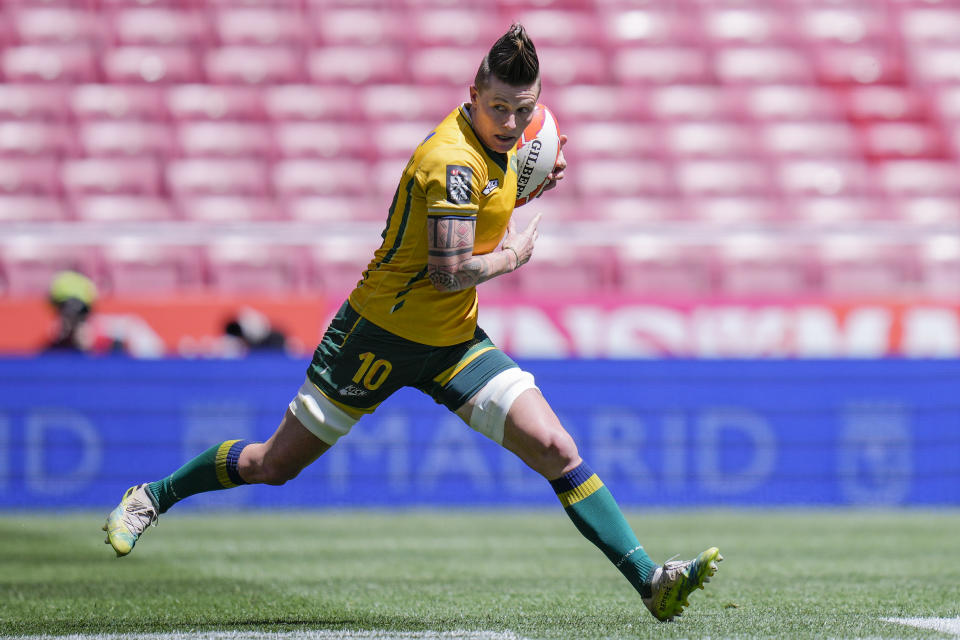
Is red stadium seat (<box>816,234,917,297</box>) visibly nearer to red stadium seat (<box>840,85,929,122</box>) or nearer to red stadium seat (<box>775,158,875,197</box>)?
red stadium seat (<box>775,158,875,197</box>)

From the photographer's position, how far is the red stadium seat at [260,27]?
15.5 meters

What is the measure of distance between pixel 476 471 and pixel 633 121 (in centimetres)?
605

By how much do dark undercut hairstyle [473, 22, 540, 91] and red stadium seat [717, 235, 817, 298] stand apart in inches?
327

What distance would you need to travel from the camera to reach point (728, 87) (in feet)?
51.3

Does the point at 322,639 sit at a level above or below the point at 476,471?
above

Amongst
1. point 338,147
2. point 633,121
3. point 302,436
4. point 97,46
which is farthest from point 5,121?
point 302,436

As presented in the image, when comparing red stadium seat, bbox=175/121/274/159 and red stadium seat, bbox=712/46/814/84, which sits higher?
red stadium seat, bbox=712/46/814/84

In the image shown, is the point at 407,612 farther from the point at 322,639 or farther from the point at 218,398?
the point at 218,398

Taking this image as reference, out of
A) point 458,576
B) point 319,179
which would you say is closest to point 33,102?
point 319,179

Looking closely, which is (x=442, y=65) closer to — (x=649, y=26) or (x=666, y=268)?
(x=649, y=26)

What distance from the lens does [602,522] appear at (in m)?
4.65

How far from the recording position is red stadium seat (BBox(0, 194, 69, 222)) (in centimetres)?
1348

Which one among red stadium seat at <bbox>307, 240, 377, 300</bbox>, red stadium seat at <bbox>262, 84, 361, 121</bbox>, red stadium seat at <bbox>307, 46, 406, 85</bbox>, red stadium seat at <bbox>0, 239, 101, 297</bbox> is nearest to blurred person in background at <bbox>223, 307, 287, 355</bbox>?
red stadium seat at <bbox>307, 240, 377, 300</bbox>

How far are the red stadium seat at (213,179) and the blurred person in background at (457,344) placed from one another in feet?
29.8
